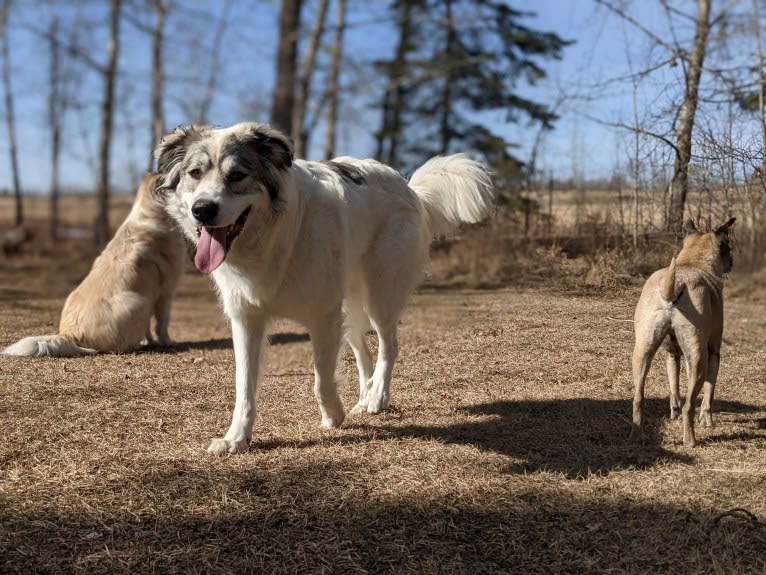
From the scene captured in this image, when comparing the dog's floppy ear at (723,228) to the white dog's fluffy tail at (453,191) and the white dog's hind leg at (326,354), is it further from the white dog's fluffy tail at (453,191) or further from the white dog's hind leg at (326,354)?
the white dog's hind leg at (326,354)

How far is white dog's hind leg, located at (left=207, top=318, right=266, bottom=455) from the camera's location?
385 centimetres

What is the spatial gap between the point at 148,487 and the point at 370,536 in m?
1.18

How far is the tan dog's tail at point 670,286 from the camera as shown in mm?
3656

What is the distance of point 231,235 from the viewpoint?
11.5 feet

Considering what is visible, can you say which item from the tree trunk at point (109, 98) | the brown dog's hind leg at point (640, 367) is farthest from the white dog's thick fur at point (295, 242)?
the tree trunk at point (109, 98)

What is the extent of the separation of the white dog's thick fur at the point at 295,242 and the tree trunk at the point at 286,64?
752 centimetres

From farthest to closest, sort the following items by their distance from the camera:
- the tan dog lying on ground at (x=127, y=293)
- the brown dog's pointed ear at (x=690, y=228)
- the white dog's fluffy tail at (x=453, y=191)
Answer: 1. the tan dog lying on ground at (x=127, y=293)
2. the white dog's fluffy tail at (x=453, y=191)
3. the brown dog's pointed ear at (x=690, y=228)

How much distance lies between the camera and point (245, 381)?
3.96 metres

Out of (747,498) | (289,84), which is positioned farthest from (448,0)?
(747,498)

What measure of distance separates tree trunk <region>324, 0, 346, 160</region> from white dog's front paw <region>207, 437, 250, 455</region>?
1052 cm

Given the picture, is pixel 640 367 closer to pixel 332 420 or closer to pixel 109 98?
pixel 332 420

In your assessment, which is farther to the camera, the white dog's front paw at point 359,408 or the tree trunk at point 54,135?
the tree trunk at point 54,135

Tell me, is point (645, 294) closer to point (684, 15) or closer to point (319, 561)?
point (319, 561)

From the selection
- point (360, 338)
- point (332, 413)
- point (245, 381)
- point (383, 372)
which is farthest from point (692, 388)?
point (245, 381)
